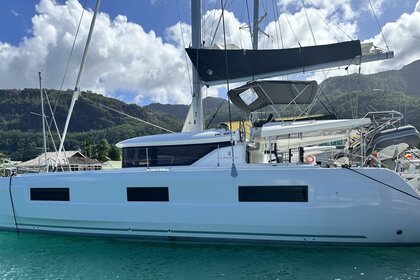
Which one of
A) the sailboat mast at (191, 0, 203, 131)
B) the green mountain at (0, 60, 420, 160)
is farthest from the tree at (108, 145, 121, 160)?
the sailboat mast at (191, 0, 203, 131)

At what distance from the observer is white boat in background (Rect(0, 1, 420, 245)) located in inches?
243

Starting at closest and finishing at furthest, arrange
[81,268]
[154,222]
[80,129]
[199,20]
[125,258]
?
[81,268]
[125,258]
[154,222]
[199,20]
[80,129]

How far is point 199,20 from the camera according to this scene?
27.2 ft

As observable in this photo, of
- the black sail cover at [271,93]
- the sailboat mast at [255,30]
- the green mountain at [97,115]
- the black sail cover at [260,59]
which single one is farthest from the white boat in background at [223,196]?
the green mountain at [97,115]

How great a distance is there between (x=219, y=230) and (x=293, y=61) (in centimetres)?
388

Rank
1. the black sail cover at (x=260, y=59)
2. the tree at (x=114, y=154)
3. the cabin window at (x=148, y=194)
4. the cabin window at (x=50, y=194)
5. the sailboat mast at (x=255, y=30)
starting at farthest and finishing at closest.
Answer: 1. the tree at (x=114, y=154)
2. the sailboat mast at (x=255, y=30)
3. the cabin window at (x=50, y=194)
4. the black sail cover at (x=260, y=59)
5. the cabin window at (x=148, y=194)

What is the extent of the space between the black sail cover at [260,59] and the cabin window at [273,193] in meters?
2.54

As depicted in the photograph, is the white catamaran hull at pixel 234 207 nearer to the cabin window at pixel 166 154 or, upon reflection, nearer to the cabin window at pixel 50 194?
the cabin window at pixel 50 194

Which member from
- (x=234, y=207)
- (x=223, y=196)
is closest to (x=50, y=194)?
(x=223, y=196)

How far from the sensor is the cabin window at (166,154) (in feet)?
24.2

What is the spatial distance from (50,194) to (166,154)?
107 inches

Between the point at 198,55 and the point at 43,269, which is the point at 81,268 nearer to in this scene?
the point at 43,269

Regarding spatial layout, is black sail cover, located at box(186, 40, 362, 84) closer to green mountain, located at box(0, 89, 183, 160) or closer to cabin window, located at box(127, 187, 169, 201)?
cabin window, located at box(127, 187, 169, 201)

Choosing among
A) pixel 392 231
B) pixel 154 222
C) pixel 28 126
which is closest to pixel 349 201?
pixel 392 231
